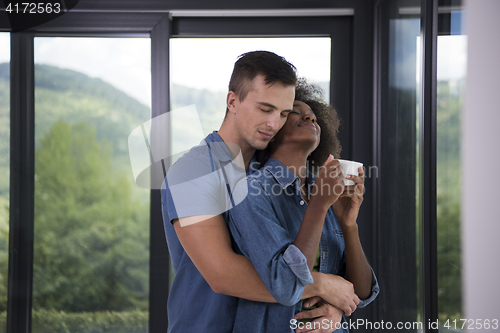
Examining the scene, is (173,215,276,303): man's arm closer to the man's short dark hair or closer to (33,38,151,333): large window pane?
the man's short dark hair

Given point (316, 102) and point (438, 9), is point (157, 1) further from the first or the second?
point (438, 9)

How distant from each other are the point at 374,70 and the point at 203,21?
758 millimetres

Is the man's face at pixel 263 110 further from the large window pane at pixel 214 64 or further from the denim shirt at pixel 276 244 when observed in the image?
the large window pane at pixel 214 64

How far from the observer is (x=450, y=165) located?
0.95 metres

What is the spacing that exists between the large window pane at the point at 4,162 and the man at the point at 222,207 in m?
1.09

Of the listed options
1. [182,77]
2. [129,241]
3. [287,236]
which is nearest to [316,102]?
[287,236]

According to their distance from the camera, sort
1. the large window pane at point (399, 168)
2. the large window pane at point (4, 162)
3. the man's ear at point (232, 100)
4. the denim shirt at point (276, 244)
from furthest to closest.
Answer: the large window pane at point (4, 162)
the large window pane at point (399, 168)
the man's ear at point (232, 100)
the denim shirt at point (276, 244)

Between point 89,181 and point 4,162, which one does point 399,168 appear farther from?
point 4,162

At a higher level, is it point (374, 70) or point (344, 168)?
point (374, 70)

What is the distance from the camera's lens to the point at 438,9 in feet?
3.30

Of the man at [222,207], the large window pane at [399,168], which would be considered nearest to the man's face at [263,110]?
the man at [222,207]

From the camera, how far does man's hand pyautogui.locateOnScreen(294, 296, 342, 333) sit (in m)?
0.85

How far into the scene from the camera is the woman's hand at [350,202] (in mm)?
853

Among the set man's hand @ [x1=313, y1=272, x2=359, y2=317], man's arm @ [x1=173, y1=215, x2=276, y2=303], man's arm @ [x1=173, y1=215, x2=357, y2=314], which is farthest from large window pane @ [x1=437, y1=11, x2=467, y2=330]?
man's arm @ [x1=173, y1=215, x2=276, y2=303]
